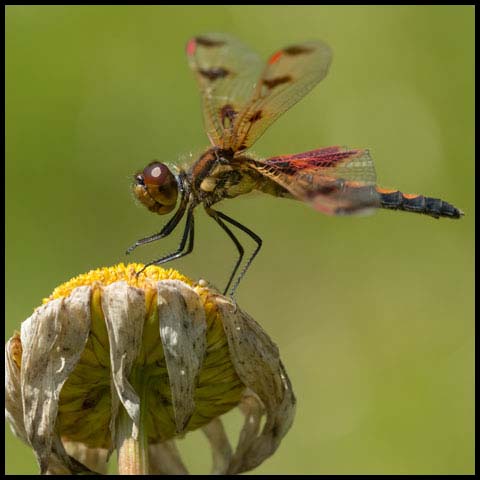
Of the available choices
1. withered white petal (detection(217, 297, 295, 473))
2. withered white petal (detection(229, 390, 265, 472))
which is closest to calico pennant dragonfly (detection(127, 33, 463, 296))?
withered white petal (detection(229, 390, 265, 472))

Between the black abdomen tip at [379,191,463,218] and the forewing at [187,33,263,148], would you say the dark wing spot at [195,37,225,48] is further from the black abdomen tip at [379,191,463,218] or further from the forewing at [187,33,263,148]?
the black abdomen tip at [379,191,463,218]

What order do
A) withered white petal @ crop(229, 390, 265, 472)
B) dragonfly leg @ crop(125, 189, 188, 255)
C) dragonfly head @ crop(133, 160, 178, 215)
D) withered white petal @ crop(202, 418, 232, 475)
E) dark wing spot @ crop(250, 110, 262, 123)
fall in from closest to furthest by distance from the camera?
withered white petal @ crop(229, 390, 265, 472) → withered white petal @ crop(202, 418, 232, 475) → dragonfly head @ crop(133, 160, 178, 215) → dragonfly leg @ crop(125, 189, 188, 255) → dark wing spot @ crop(250, 110, 262, 123)

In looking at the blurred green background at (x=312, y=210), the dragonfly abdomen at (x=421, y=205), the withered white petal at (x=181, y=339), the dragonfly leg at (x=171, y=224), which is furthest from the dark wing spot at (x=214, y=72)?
the blurred green background at (x=312, y=210)

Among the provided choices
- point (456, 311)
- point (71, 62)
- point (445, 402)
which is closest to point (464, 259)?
point (456, 311)

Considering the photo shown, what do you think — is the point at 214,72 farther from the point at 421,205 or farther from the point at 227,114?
the point at 421,205

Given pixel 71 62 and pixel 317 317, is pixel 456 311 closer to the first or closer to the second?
pixel 317 317

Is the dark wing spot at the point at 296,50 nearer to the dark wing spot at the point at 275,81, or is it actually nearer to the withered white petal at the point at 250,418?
the dark wing spot at the point at 275,81
